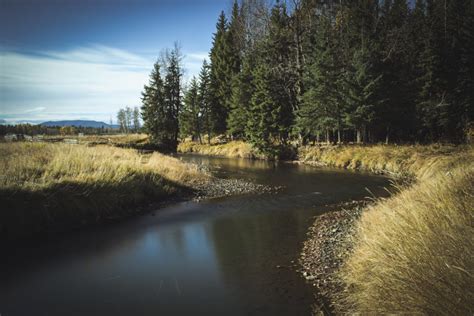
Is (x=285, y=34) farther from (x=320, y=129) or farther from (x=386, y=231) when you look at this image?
(x=386, y=231)

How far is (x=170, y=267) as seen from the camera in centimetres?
699

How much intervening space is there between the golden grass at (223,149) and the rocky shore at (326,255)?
79.9ft

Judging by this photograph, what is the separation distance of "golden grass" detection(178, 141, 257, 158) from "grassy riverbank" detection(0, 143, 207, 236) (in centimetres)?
2010

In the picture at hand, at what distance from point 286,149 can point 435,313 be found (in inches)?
1148

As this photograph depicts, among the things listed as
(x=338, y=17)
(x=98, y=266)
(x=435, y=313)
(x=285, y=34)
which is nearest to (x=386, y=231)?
(x=435, y=313)

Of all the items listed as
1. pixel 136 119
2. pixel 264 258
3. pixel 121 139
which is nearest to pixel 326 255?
pixel 264 258

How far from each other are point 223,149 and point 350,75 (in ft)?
63.8

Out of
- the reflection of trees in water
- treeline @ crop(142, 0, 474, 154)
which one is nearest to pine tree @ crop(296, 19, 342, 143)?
treeline @ crop(142, 0, 474, 154)

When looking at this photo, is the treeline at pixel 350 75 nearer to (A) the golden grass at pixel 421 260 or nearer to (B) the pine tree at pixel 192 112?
(B) the pine tree at pixel 192 112

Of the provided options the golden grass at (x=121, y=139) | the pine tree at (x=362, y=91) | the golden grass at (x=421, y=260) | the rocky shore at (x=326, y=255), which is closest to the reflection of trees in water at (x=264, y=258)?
the rocky shore at (x=326, y=255)

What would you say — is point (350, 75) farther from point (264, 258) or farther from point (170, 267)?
point (170, 267)

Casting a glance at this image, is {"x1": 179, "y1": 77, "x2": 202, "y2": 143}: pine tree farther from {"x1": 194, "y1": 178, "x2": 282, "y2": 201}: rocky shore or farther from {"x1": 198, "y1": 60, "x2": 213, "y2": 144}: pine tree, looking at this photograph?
{"x1": 194, "y1": 178, "x2": 282, "y2": 201}: rocky shore

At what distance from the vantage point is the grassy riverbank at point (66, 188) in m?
8.62

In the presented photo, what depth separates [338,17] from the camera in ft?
108
